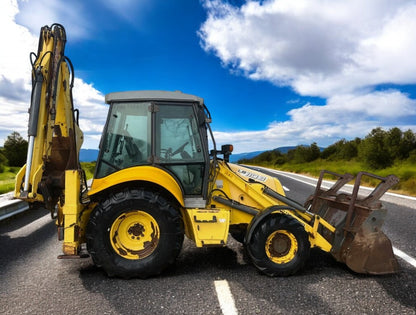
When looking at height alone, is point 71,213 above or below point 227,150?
below

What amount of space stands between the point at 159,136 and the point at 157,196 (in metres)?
0.80

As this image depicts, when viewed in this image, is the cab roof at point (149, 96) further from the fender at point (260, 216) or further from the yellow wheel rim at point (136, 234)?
the fender at point (260, 216)

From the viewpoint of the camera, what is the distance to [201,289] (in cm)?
340

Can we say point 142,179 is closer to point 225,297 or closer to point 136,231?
point 136,231

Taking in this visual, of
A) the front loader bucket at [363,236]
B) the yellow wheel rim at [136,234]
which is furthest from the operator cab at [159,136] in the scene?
the front loader bucket at [363,236]

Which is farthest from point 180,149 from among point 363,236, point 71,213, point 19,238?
point 19,238

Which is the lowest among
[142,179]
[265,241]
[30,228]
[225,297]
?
[30,228]

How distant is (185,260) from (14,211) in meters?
5.66

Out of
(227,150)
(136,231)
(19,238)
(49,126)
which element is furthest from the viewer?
(19,238)

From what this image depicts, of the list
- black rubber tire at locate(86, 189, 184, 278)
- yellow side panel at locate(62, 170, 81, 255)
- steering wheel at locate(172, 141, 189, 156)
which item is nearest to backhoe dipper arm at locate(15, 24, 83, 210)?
yellow side panel at locate(62, 170, 81, 255)

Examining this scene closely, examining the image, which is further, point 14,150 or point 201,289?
point 14,150

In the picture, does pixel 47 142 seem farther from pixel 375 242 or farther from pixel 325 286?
pixel 375 242

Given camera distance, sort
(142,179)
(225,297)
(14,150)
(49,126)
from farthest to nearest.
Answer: (14,150) < (49,126) < (142,179) < (225,297)

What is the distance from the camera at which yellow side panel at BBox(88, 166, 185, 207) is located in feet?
12.3
